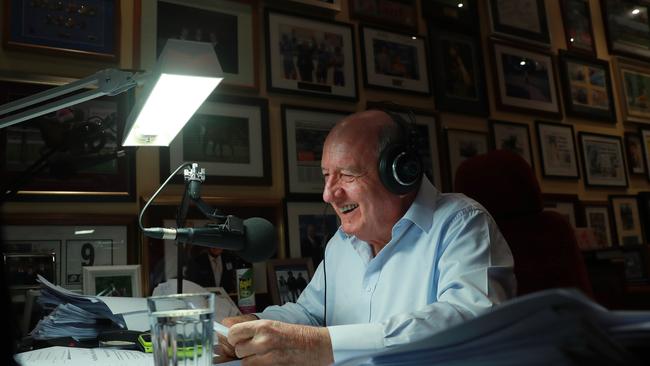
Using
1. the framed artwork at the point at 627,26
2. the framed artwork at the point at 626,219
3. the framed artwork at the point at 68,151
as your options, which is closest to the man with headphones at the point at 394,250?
the framed artwork at the point at 68,151

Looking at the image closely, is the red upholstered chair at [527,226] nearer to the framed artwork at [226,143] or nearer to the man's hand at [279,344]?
the framed artwork at [226,143]

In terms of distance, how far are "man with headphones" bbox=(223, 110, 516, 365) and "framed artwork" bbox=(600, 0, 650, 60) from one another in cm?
277

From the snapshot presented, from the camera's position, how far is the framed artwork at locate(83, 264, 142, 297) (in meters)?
1.62

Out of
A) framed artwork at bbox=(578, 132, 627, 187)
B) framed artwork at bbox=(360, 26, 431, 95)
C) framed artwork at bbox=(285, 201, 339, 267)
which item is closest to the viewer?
framed artwork at bbox=(285, 201, 339, 267)

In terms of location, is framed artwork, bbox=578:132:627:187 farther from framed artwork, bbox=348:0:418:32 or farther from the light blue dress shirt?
the light blue dress shirt

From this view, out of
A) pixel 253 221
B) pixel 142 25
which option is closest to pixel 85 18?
pixel 142 25

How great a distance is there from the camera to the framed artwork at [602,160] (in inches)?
125

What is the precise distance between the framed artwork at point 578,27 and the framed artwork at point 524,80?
0.28m

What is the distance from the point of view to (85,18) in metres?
1.80

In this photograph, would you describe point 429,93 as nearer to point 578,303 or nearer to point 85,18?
point 85,18

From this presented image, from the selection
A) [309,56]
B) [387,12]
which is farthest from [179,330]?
[387,12]

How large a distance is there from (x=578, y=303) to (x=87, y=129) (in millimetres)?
1523

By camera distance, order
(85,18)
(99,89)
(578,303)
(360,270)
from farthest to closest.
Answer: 1. (85,18)
2. (360,270)
3. (99,89)
4. (578,303)

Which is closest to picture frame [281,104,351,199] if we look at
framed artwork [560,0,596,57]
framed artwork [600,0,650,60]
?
framed artwork [560,0,596,57]
